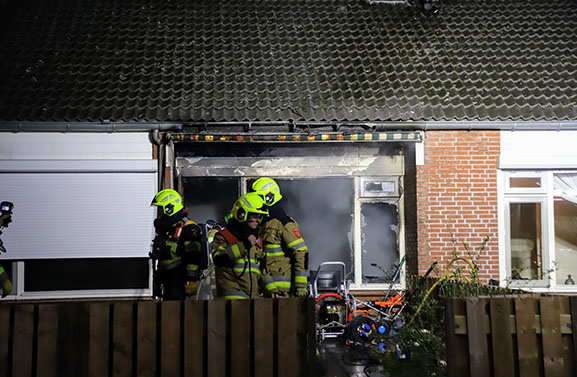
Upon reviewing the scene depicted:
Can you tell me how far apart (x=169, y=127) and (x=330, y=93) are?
2790 millimetres

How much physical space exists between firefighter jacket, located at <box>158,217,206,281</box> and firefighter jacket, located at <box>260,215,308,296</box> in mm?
856

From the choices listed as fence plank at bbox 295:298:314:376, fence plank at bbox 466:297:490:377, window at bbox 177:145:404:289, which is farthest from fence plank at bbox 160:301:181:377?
window at bbox 177:145:404:289

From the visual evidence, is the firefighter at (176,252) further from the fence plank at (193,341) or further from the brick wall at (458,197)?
the brick wall at (458,197)

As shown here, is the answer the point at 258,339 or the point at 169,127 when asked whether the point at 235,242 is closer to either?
the point at 258,339

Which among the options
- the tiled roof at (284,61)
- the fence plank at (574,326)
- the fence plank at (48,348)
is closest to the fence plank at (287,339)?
the fence plank at (48,348)

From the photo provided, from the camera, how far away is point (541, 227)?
10109 mm

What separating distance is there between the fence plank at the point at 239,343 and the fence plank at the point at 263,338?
0.07 meters

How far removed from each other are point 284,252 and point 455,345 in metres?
3.17

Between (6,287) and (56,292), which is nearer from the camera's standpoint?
(6,287)

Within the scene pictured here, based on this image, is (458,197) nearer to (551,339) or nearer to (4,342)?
(551,339)

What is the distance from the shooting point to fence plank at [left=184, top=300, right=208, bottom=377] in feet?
14.4

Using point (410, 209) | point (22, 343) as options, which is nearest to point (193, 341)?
point (22, 343)

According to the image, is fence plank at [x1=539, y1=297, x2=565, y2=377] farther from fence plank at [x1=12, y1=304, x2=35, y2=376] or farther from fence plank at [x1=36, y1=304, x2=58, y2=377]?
fence plank at [x1=12, y1=304, x2=35, y2=376]

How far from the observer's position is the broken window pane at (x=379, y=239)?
10297mm
